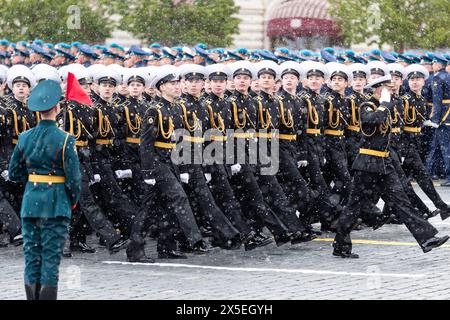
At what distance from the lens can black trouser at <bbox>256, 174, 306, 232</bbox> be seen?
13.2 m

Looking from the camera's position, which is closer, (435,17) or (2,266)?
(2,266)

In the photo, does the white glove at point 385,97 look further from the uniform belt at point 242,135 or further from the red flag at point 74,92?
the red flag at point 74,92

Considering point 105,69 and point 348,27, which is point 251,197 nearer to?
point 105,69

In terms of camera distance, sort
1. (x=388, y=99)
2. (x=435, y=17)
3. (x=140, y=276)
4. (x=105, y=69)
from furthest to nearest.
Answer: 1. (x=435, y=17)
2. (x=105, y=69)
3. (x=388, y=99)
4. (x=140, y=276)

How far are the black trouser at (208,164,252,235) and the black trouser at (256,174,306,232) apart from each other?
1.45 feet

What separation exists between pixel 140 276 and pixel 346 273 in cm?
183

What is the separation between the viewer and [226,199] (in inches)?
511

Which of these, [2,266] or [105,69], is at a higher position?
[105,69]

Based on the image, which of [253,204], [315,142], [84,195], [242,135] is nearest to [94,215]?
[84,195]

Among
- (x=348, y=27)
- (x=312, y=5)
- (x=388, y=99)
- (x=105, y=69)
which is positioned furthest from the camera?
(x=312, y=5)

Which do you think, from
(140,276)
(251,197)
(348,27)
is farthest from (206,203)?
(348,27)

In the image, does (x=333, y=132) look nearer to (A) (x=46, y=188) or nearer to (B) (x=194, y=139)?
(B) (x=194, y=139)

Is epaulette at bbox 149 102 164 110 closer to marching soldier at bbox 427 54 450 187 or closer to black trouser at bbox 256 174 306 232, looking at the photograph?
black trouser at bbox 256 174 306 232

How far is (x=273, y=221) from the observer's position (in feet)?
42.7
